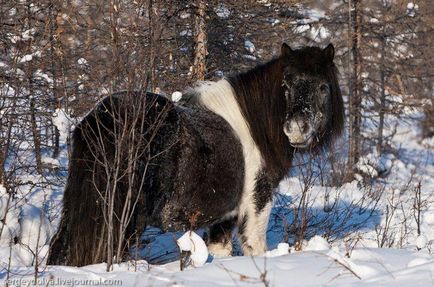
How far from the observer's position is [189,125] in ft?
19.5

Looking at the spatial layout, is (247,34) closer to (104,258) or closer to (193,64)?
(193,64)

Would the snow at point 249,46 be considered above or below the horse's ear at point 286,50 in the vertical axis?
above

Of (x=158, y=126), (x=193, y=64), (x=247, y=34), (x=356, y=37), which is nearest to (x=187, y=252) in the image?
(x=158, y=126)

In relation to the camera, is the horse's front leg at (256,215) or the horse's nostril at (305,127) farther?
the horse's front leg at (256,215)

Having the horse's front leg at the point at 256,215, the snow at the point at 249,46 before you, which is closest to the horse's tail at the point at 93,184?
the horse's front leg at the point at 256,215

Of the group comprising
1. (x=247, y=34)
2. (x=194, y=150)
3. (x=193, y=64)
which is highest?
(x=247, y=34)

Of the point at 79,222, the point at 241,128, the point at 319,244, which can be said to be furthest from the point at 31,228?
the point at 319,244

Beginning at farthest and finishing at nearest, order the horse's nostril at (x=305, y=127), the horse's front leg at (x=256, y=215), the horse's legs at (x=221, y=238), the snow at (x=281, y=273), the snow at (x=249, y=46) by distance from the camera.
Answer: the snow at (x=249, y=46) < the horse's legs at (x=221, y=238) < the horse's front leg at (x=256, y=215) < the horse's nostril at (x=305, y=127) < the snow at (x=281, y=273)

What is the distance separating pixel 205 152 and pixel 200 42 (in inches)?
203

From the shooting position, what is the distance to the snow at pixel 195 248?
4.69m

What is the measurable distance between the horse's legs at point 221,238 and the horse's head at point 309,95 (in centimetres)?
128

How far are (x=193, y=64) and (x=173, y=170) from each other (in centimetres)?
536

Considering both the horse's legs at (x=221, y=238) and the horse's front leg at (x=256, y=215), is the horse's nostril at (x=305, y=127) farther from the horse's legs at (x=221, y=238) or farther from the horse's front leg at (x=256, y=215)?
the horse's legs at (x=221, y=238)

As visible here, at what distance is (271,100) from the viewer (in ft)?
21.9
